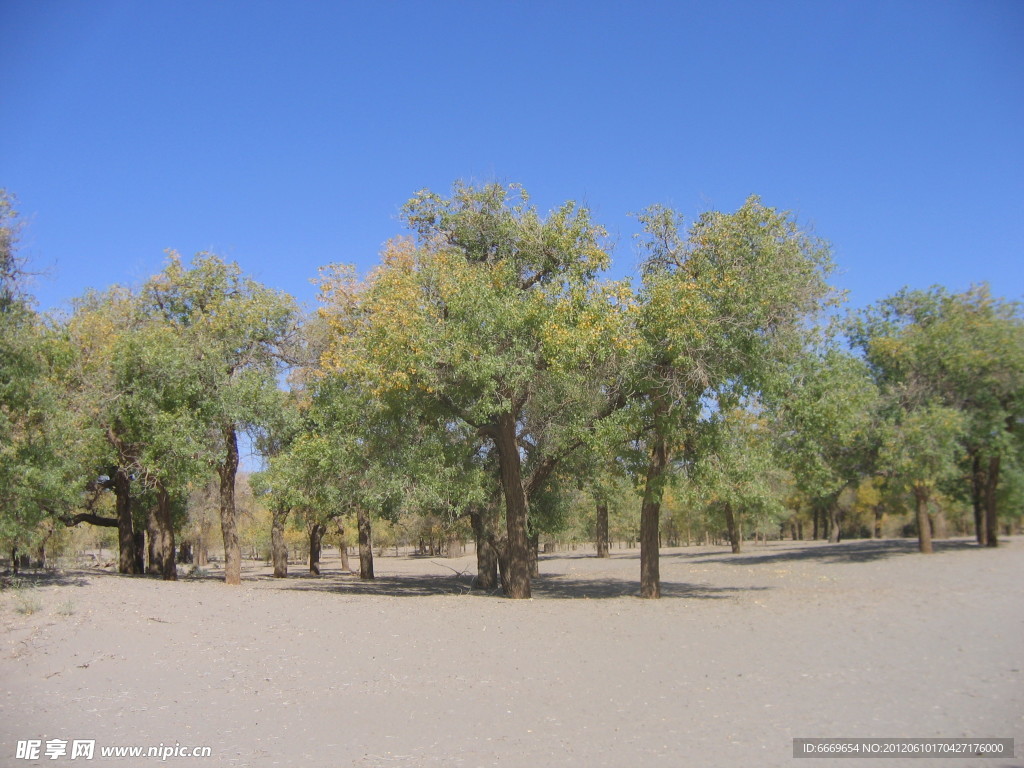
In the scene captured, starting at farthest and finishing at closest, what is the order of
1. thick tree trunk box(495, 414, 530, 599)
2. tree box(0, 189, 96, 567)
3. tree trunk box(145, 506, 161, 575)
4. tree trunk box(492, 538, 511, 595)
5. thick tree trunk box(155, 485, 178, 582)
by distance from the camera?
1. tree trunk box(145, 506, 161, 575)
2. thick tree trunk box(155, 485, 178, 582)
3. tree trunk box(492, 538, 511, 595)
4. thick tree trunk box(495, 414, 530, 599)
5. tree box(0, 189, 96, 567)

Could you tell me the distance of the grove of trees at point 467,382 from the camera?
15219 mm

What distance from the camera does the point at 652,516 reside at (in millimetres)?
17969

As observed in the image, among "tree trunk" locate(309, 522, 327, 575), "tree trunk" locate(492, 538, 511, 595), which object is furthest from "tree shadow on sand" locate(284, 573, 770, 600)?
"tree trunk" locate(309, 522, 327, 575)

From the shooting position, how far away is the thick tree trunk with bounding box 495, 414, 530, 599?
17.4 metres

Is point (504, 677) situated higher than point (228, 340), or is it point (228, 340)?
point (228, 340)

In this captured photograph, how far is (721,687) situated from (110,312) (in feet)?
68.7

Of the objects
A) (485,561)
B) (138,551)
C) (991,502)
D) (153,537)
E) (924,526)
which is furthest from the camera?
(924,526)

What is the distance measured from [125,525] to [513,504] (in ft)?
50.8

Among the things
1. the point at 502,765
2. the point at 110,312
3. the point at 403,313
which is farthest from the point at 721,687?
the point at 110,312

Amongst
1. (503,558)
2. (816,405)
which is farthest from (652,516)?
(503,558)

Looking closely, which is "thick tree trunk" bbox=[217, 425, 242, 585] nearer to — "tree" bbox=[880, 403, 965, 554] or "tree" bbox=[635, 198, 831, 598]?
"tree" bbox=[635, 198, 831, 598]

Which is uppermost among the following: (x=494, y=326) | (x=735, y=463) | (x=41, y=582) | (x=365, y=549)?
(x=494, y=326)

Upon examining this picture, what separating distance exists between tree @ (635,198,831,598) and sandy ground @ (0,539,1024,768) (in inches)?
185

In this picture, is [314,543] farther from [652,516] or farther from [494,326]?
[494,326]
